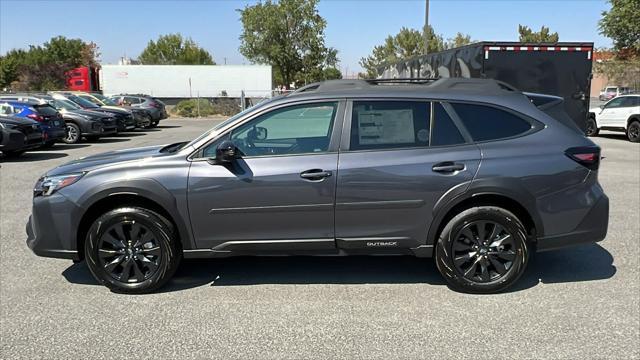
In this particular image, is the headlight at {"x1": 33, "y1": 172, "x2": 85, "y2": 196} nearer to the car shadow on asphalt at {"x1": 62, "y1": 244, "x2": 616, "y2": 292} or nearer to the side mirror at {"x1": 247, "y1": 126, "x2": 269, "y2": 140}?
the car shadow on asphalt at {"x1": 62, "y1": 244, "x2": 616, "y2": 292}

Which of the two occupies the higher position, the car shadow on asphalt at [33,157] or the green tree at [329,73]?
the green tree at [329,73]

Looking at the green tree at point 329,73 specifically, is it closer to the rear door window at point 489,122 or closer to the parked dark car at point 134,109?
the parked dark car at point 134,109

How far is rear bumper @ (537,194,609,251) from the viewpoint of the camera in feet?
13.8

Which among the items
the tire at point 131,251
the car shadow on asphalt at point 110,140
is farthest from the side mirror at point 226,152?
the car shadow on asphalt at point 110,140

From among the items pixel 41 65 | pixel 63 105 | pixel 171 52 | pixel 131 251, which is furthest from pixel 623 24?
pixel 171 52

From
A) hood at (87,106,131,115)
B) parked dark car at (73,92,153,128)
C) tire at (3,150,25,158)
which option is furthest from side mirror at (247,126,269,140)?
parked dark car at (73,92,153,128)

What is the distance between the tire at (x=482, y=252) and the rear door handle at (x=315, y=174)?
1.08 m

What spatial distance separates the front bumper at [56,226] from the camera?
4.16m

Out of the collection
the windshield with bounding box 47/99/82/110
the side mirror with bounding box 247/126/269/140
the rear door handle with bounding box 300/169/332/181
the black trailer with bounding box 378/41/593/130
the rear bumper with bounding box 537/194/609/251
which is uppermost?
the black trailer with bounding box 378/41/593/130

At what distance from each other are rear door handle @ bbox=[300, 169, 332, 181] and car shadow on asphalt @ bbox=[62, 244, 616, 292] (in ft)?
3.30

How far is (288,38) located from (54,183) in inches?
1901

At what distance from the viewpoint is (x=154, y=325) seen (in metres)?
3.68

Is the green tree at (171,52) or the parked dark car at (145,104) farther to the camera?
the green tree at (171,52)

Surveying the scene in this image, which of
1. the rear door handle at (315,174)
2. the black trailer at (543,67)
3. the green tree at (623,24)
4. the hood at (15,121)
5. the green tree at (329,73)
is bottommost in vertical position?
the rear door handle at (315,174)
